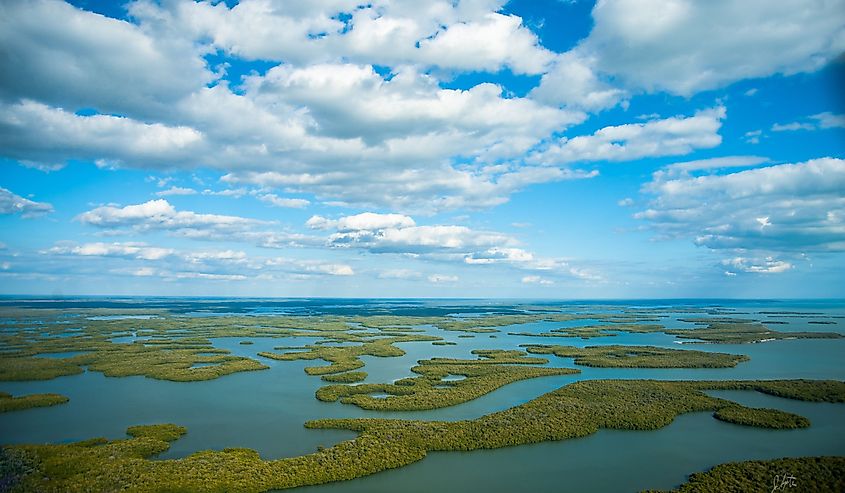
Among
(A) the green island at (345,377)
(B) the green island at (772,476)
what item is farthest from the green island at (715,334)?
(B) the green island at (772,476)

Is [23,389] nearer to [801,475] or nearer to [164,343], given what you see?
[164,343]

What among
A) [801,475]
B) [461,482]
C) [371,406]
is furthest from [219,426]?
[801,475]

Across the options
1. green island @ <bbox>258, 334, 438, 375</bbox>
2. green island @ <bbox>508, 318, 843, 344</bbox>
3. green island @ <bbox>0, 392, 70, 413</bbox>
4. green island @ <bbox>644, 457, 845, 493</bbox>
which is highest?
green island @ <bbox>508, 318, 843, 344</bbox>
